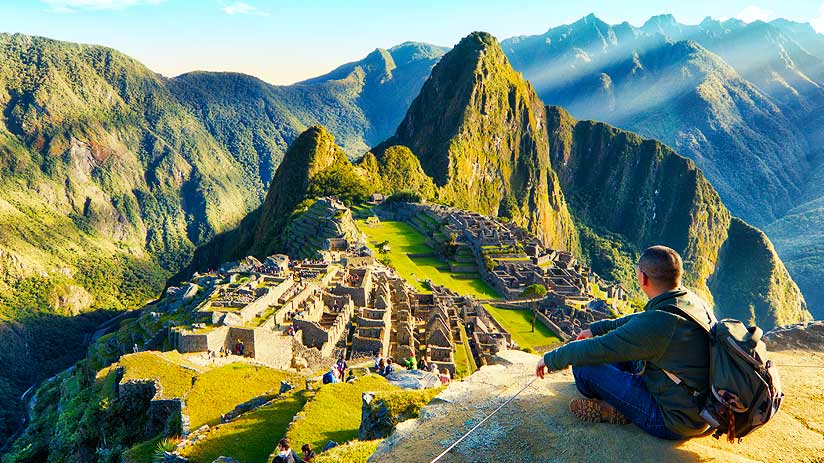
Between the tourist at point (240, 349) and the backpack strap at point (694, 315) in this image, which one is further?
the tourist at point (240, 349)

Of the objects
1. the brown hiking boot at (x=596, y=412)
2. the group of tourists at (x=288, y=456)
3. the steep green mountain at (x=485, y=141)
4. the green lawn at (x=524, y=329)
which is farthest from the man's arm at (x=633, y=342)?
the steep green mountain at (x=485, y=141)

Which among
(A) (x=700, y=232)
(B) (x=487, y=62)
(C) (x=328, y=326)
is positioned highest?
(B) (x=487, y=62)

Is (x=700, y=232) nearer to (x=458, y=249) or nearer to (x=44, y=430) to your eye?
(x=458, y=249)

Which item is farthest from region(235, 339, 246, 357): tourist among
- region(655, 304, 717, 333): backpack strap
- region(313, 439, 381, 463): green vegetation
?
region(655, 304, 717, 333): backpack strap

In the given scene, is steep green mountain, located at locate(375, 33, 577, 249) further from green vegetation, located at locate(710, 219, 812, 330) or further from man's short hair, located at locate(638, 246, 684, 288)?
man's short hair, located at locate(638, 246, 684, 288)

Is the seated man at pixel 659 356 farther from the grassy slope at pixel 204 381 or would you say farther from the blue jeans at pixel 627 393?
the grassy slope at pixel 204 381

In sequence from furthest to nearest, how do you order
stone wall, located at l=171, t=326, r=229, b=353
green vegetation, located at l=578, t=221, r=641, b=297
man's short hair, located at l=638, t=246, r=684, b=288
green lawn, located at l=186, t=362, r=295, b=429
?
1. green vegetation, located at l=578, t=221, r=641, b=297
2. stone wall, located at l=171, t=326, r=229, b=353
3. green lawn, located at l=186, t=362, r=295, b=429
4. man's short hair, located at l=638, t=246, r=684, b=288

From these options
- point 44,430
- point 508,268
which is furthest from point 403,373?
point 508,268
